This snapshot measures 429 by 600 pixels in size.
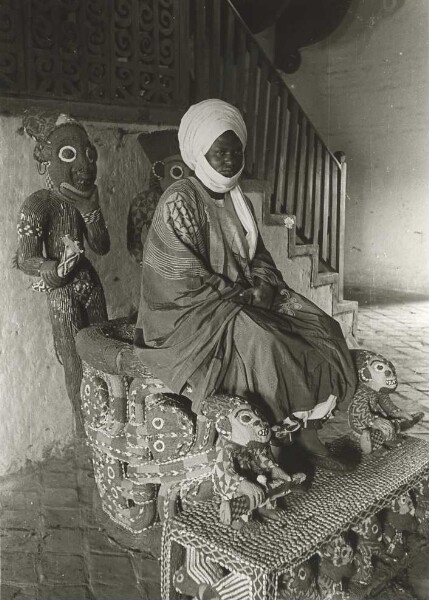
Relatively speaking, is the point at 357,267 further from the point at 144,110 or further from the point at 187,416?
the point at 187,416

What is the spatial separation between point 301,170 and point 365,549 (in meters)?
4.01

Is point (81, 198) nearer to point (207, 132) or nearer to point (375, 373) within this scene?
point (207, 132)

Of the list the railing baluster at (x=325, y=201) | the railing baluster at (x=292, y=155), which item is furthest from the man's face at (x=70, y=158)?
the railing baluster at (x=325, y=201)

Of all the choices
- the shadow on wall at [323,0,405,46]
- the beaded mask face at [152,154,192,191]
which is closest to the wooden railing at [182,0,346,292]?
the beaded mask face at [152,154,192,191]

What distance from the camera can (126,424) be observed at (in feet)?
10.1

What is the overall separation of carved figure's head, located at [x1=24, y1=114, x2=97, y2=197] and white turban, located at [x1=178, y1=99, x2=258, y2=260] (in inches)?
25.2

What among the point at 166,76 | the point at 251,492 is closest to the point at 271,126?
the point at 166,76

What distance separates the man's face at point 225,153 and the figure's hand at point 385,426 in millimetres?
1399

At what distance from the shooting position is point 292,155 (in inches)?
236

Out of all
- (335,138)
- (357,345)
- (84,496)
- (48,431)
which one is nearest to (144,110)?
(48,431)

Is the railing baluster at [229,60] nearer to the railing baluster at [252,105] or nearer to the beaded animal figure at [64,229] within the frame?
the railing baluster at [252,105]

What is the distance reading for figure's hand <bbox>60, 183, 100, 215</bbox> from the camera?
3.44 m

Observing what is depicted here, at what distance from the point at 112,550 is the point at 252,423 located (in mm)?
1206

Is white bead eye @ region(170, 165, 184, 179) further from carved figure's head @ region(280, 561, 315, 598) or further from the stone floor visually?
carved figure's head @ region(280, 561, 315, 598)
